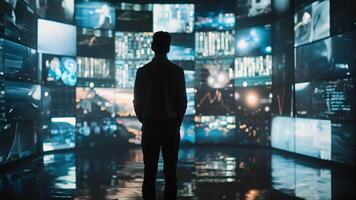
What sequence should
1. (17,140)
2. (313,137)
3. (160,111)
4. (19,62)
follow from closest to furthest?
(160,111)
(17,140)
(19,62)
(313,137)

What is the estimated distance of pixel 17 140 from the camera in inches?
281

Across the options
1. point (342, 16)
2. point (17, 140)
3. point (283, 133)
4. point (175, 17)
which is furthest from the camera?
point (175, 17)

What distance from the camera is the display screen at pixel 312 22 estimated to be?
7.04 meters

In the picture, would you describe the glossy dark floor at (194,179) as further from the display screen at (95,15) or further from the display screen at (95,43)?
the display screen at (95,15)

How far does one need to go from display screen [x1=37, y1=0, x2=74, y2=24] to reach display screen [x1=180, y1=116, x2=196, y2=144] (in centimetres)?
406

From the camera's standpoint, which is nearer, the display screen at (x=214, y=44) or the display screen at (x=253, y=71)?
the display screen at (x=253, y=71)

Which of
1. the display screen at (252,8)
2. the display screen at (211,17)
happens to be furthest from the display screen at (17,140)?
the display screen at (252,8)

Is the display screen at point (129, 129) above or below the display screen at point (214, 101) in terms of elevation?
below

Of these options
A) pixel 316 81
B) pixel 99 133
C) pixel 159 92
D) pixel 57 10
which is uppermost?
pixel 57 10

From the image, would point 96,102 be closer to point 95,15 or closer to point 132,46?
point 132,46

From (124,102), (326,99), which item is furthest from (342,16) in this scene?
(124,102)

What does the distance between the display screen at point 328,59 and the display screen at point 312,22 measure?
157 millimetres

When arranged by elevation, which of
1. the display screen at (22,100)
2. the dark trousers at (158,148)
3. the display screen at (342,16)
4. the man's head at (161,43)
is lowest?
the dark trousers at (158,148)

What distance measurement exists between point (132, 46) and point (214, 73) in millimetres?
2400
